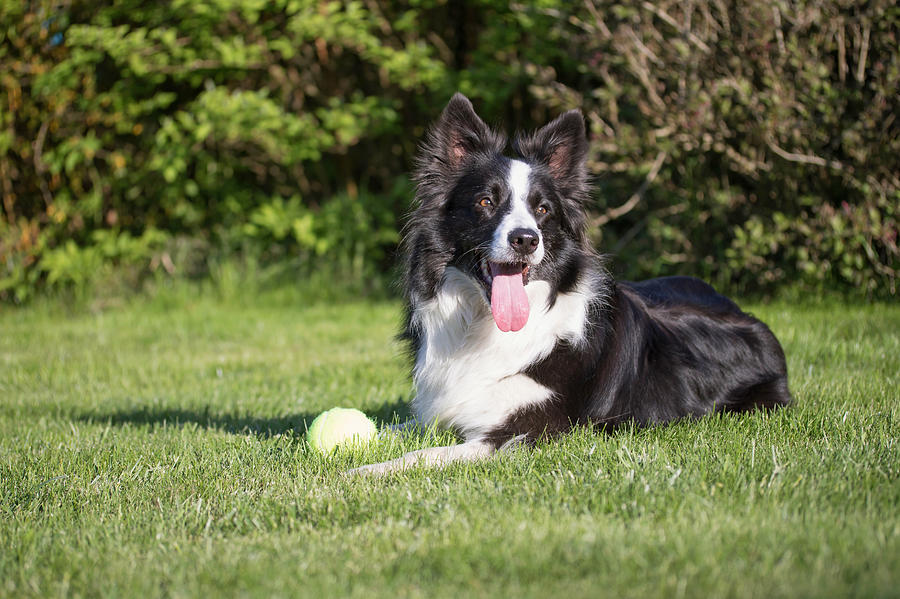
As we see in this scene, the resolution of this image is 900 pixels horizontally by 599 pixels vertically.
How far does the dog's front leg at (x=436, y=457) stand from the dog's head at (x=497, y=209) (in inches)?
22.0

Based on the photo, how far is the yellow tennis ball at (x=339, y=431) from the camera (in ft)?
13.4

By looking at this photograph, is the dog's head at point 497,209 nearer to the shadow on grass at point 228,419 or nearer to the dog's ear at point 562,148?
the dog's ear at point 562,148

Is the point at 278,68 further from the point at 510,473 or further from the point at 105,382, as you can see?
the point at 510,473

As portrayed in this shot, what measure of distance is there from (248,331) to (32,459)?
4.82 m

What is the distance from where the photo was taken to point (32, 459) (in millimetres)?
4254

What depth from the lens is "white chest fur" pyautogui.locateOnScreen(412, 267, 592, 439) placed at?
13.1ft

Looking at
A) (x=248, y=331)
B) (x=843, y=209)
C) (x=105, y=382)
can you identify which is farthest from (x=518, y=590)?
(x=248, y=331)

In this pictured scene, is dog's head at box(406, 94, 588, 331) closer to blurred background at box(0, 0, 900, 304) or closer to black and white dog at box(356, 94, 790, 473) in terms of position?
black and white dog at box(356, 94, 790, 473)

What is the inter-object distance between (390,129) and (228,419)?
666cm

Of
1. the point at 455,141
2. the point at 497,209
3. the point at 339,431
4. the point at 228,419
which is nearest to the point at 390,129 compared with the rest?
the point at 228,419

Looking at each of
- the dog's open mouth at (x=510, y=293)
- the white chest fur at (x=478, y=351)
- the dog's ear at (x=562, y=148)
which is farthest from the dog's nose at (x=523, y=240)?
the dog's ear at (x=562, y=148)

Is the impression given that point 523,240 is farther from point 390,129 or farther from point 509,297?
point 390,129

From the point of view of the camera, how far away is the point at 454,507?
3.14m

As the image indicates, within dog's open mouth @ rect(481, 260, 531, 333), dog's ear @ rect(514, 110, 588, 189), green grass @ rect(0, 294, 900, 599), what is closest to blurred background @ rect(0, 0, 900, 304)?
green grass @ rect(0, 294, 900, 599)
